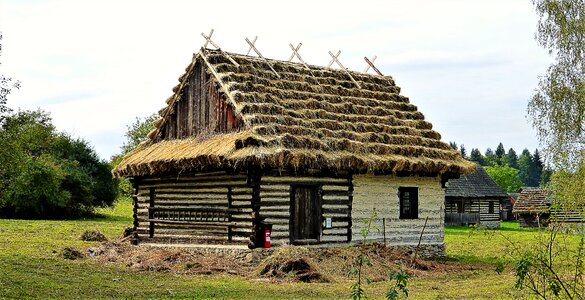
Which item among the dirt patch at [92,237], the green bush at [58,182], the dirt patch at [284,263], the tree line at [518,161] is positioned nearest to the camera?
the dirt patch at [284,263]

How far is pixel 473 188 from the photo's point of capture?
189ft

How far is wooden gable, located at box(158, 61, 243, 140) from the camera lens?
77.0ft

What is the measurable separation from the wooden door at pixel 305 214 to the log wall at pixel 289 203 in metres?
0.20

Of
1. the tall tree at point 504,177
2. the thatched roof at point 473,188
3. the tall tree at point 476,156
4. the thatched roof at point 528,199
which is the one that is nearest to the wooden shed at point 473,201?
the thatched roof at point 473,188

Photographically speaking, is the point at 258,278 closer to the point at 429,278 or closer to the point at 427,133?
the point at 429,278

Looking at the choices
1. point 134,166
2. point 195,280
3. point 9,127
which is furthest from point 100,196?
point 195,280

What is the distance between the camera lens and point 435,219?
89.4ft

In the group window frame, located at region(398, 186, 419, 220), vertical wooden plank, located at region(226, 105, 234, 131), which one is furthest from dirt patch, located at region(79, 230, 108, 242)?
window frame, located at region(398, 186, 419, 220)

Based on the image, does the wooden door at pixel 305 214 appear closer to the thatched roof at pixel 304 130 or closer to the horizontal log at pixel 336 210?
the horizontal log at pixel 336 210

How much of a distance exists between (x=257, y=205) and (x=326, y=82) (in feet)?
21.9

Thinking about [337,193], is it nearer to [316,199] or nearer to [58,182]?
[316,199]

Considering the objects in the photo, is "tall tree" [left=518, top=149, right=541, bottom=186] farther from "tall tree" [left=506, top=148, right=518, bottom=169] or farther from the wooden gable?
Result: the wooden gable

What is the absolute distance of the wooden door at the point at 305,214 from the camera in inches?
884

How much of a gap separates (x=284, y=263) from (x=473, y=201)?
41.3 metres
